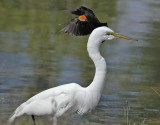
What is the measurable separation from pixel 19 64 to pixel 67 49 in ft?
5.67

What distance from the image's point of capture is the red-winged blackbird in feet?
31.2

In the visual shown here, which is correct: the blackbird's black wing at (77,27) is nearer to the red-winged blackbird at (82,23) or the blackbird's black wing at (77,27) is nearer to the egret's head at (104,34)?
the red-winged blackbird at (82,23)

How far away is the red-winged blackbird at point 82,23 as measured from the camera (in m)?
9.52

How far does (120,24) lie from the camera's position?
15.2 m

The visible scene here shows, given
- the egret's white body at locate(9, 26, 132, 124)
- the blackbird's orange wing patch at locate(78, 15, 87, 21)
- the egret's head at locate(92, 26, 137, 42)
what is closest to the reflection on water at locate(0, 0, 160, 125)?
the egret's white body at locate(9, 26, 132, 124)

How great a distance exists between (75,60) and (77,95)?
486 centimetres

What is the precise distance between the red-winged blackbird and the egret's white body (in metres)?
3.59

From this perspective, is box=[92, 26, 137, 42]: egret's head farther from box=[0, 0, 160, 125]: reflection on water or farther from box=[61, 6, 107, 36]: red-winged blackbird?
box=[61, 6, 107, 36]: red-winged blackbird

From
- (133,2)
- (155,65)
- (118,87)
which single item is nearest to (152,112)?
(118,87)

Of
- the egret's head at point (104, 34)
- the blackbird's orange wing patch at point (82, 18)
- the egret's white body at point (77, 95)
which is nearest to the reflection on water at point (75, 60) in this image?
the egret's white body at point (77, 95)

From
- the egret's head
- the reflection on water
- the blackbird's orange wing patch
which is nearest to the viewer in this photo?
the egret's head

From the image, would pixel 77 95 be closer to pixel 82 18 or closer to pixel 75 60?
pixel 82 18

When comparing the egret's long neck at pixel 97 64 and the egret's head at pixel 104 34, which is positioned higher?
the egret's head at pixel 104 34

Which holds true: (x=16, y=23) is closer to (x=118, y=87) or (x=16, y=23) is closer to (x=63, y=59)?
(x=63, y=59)
